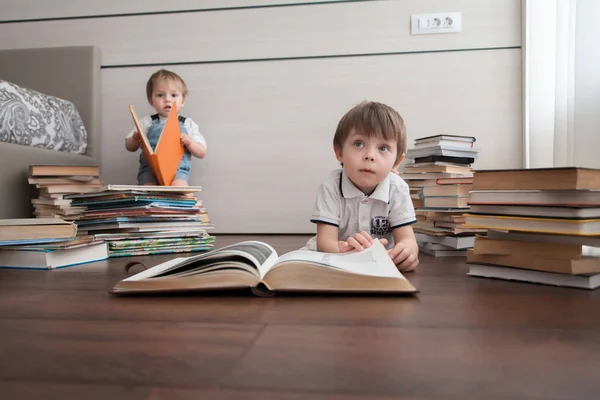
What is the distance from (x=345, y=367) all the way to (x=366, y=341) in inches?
3.9

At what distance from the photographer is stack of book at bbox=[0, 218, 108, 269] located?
128 cm

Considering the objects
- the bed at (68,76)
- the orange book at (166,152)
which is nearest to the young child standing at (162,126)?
the orange book at (166,152)

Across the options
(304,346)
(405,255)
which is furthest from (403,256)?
(304,346)

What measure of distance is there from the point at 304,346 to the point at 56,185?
1.67 meters

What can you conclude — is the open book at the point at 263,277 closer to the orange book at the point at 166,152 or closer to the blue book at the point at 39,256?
the blue book at the point at 39,256

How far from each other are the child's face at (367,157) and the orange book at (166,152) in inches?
35.8

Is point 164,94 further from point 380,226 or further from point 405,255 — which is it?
point 405,255

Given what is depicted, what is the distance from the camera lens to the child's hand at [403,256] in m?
1.18

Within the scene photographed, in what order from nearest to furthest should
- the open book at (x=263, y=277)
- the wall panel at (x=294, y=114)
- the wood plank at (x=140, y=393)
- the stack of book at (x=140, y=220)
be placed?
the wood plank at (x=140, y=393), the open book at (x=263, y=277), the stack of book at (x=140, y=220), the wall panel at (x=294, y=114)

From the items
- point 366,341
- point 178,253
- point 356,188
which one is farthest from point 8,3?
point 366,341

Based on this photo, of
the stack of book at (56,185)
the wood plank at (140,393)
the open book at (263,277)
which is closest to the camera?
the wood plank at (140,393)

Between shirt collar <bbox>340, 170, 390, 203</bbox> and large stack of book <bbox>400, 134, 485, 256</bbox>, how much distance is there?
1.15 ft

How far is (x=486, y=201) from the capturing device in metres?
1.03

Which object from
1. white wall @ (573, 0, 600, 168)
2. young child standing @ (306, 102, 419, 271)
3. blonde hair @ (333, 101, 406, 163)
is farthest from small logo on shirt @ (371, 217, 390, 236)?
white wall @ (573, 0, 600, 168)
